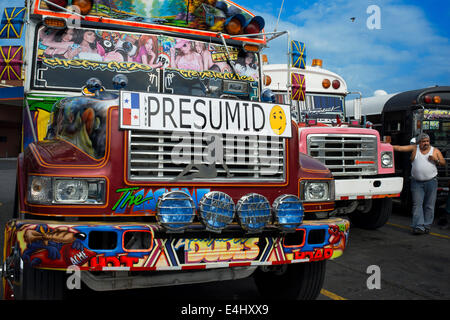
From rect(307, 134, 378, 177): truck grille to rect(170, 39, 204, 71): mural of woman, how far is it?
2.39 m

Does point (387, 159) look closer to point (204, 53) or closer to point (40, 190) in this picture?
point (204, 53)

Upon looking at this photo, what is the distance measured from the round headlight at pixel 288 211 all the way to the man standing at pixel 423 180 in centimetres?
467

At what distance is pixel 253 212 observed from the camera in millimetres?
2924

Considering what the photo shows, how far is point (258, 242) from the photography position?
9.73ft

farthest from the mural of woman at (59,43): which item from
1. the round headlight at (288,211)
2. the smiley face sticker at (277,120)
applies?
the round headlight at (288,211)

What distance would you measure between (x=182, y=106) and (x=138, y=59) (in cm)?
161

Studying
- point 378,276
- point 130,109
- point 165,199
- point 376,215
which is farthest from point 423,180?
point 130,109

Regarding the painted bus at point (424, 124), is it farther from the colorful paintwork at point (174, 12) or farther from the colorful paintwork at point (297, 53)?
the colorful paintwork at point (174, 12)

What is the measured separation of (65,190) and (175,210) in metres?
0.68

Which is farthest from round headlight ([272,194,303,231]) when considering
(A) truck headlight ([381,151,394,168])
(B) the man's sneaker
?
(B) the man's sneaker

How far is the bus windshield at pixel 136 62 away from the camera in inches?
162

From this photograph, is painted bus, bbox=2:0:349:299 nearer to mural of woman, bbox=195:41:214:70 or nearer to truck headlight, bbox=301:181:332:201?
truck headlight, bbox=301:181:332:201

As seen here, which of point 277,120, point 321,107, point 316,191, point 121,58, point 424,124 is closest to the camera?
point 277,120
